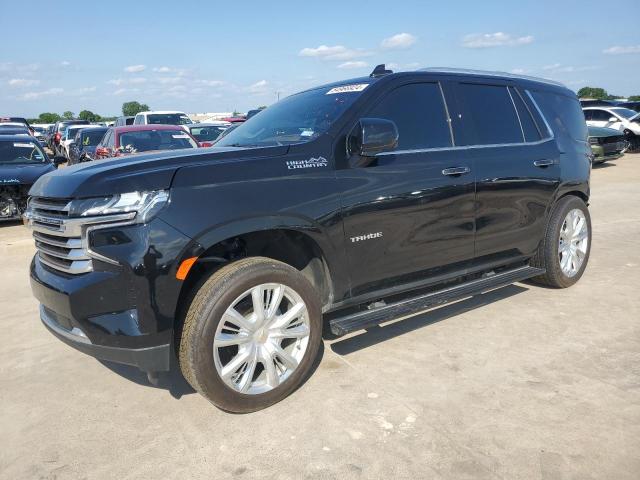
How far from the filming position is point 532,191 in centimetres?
436

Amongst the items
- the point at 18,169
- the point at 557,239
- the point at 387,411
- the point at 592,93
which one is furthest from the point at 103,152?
the point at 592,93

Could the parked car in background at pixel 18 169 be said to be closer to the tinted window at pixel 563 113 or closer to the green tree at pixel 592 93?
the tinted window at pixel 563 113

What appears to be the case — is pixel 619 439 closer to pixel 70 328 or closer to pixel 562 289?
pixel 562 289

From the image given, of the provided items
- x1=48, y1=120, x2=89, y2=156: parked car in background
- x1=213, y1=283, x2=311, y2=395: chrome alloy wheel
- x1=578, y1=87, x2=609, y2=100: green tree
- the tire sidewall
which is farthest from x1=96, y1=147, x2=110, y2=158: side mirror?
x1=578, y1=87, x2=609, y2=100: green tree

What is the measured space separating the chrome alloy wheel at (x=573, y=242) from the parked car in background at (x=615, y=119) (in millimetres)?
16310

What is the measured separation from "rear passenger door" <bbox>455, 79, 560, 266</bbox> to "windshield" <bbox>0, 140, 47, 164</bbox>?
346 inches

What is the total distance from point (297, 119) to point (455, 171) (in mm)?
Result: 1232

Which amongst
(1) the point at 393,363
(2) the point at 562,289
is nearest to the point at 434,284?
(1) the point at 393,363

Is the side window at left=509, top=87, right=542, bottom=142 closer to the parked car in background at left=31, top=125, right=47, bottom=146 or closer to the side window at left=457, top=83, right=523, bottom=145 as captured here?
the side window at left=457, top=83, right=523, bottom=145

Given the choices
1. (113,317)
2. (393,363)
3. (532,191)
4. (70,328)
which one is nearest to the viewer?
(113,317)

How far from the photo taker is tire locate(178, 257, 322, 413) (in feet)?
8.73

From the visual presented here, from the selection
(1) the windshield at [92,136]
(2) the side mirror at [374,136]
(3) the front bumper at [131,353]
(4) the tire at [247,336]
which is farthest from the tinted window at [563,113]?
(1) the windshield at [92,136]

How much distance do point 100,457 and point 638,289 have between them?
480 cm

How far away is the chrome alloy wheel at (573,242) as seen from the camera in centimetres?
481
